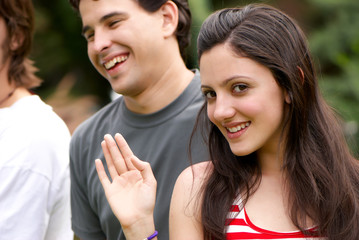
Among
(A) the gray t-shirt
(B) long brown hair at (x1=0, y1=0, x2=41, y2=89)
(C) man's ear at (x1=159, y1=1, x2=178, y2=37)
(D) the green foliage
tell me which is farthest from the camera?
(D) the green foliage

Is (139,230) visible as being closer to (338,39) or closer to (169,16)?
(169,16)

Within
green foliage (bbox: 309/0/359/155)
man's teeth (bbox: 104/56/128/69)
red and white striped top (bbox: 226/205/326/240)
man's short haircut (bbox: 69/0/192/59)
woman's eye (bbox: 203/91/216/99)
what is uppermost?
green foliage (bbox: 309/0/359/155)

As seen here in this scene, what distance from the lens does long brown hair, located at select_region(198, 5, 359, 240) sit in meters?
2.22

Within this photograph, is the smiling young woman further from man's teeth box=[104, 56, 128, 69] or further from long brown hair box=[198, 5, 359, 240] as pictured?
man's teeth box=[104, 56, 128, 69]

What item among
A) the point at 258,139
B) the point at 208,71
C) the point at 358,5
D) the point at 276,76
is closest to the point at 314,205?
the point at 258,139

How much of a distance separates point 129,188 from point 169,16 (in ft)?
3.26

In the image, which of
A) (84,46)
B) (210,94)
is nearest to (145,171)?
(210,94)

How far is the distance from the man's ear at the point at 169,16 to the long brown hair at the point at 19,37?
2.80 feet

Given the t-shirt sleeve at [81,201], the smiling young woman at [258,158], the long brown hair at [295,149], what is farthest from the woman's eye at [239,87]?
the t-shirt sleeve at [81,201]

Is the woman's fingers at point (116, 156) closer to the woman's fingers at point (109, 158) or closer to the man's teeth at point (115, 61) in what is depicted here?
the woman's fingers at point (109, 158)

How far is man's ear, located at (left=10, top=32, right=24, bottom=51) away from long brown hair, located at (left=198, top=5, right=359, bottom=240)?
1.31 meters

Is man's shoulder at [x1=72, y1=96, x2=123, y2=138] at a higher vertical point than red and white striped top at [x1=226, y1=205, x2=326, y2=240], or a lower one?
higher

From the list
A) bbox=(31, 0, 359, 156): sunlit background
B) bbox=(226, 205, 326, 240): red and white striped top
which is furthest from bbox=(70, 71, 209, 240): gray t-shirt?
bbox=(31, 0, 359, 156): sunlit background

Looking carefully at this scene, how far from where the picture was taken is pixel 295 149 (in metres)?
2.33
